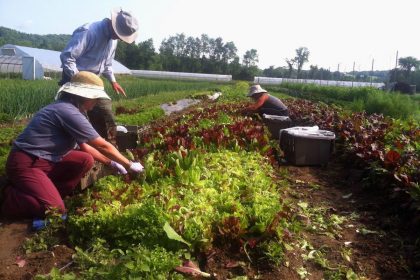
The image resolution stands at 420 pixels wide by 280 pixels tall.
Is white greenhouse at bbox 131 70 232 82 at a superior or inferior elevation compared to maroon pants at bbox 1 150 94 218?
superior

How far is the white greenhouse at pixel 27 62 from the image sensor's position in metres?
31.8

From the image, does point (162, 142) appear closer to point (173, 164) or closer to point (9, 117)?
point (173, 164)

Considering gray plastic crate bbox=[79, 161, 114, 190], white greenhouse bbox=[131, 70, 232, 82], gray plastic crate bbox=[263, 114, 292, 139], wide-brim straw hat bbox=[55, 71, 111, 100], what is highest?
white greenhouse bbox=[131, 70, 232, 82]

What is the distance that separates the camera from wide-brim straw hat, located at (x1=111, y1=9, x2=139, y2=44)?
5422 mm

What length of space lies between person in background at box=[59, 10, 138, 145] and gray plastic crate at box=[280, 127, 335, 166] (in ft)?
9.02

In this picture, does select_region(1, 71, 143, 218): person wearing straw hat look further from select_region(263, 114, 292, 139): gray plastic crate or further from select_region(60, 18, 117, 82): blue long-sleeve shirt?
select_region(263, 114, 292, 139): gray plastic crate

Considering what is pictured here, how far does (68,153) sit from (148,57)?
6718 cm

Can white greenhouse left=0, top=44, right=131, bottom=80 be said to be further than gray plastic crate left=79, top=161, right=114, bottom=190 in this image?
Yes

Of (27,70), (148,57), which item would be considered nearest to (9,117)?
(27,70)

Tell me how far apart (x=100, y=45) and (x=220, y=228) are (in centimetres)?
334

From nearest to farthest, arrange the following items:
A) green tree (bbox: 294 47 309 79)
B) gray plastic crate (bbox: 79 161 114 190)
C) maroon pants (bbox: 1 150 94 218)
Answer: maroon pants (bbox: 1 150 94 218) < gray plastic crate (bbox: 79 161 114 190) < green tree (bbox: 294 47 309 79)

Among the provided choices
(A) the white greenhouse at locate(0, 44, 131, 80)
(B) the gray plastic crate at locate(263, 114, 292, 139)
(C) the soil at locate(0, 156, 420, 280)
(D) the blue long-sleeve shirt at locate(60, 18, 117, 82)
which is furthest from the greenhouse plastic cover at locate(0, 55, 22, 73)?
(C) the soil at locate(0, 156, 420, 280)

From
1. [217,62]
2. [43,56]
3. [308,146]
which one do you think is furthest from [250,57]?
[308,146]

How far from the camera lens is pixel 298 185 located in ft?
18.5
